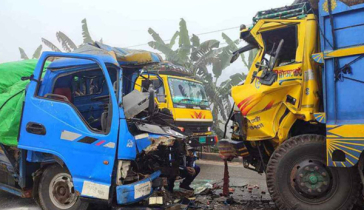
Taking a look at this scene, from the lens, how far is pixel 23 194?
4.34 m

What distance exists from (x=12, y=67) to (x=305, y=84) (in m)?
4.85

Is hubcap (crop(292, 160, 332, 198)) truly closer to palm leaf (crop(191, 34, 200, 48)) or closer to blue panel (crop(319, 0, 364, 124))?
blue panel (crop(319, 0, 364, 124))

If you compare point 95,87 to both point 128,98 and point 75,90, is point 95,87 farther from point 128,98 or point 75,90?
point 128,98

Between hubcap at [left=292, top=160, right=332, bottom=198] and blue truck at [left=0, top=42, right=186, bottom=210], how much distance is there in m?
1.60

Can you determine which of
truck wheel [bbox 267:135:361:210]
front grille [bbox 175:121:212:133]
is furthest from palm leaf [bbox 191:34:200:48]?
truck wheel [bbox 267:135:361:210]

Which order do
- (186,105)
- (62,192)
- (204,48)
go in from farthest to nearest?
(204,48), (186,105), (62,192)

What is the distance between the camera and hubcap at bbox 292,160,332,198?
383 centimetres

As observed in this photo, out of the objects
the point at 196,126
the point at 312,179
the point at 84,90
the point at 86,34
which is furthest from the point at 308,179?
the point at 86,34

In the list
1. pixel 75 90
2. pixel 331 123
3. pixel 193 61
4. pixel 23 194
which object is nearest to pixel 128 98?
pixel 75 90

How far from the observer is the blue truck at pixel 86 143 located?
11.9 ft

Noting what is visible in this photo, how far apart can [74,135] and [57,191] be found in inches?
35.1

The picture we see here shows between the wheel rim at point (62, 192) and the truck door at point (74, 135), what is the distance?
0.28 m

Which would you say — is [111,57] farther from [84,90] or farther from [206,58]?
[206,58]

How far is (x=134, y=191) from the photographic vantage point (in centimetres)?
362
